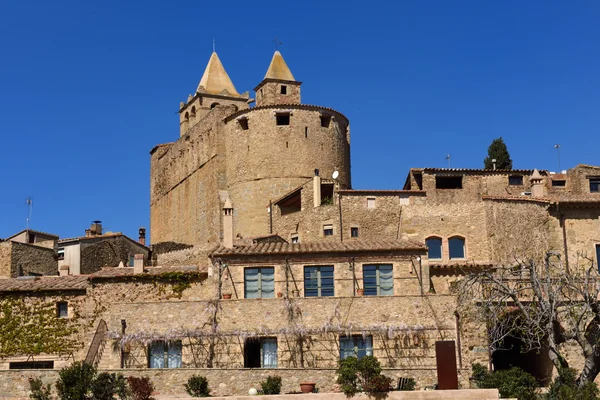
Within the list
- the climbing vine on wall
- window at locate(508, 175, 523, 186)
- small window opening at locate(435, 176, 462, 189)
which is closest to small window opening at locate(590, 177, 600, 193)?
window at locate(508, 175, 523, 186)

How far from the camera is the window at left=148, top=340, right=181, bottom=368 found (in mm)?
35194

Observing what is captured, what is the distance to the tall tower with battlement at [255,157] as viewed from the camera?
56938 millimetres

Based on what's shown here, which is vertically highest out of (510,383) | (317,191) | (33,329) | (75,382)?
(317,191)

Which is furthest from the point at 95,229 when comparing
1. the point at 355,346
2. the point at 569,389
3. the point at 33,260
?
the point at 569,389

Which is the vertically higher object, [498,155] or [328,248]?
[498,155]

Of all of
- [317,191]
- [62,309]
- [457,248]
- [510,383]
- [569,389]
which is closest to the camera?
[569,389]

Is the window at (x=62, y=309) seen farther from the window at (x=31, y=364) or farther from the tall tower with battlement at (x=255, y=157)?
the tall tower with battlement at (x=255, y=157)

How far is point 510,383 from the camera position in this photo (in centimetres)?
2981

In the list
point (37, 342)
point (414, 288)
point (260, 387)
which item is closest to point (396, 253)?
point (414, 288)

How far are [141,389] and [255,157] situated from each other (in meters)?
30.1

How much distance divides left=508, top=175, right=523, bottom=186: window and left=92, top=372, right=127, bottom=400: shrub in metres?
31.4

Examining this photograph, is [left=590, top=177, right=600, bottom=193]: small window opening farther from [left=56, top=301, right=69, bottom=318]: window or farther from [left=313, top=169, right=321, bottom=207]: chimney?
[left=56, top=301, right=69, bottom=318]: window

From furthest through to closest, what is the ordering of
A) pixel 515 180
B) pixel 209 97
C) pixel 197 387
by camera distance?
pixel 209 97 < pixel 515 180 < pixel 197 387

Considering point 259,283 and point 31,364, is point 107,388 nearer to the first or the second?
point 259,283
